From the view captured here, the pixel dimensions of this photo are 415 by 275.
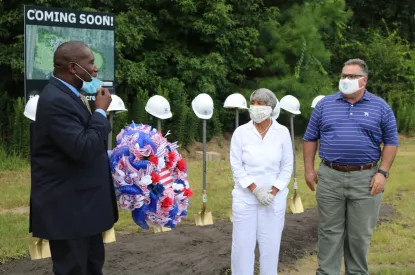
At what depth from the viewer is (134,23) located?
14469 mm

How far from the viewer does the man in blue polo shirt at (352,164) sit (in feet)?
15.3

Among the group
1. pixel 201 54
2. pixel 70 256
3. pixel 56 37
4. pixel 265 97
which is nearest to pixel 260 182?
pixel 265 97

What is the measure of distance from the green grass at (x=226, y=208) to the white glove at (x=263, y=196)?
194 centimetres

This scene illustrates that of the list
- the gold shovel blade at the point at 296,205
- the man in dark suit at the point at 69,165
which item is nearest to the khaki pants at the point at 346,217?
the man in dark suit at the point at 69,165

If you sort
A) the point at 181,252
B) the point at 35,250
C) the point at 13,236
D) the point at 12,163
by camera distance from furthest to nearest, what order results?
the point at 12,163
the point at 13,236
the point at 181,252
the point at 35,250

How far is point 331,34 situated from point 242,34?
20.9 feet

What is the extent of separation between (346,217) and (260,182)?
0.93 m

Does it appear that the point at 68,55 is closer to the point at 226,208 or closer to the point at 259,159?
the point at 259,159

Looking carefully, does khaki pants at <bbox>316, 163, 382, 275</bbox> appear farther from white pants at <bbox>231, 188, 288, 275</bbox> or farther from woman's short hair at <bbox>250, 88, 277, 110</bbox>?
woman's short hair at <bbox>250, 88, 277, 110</bbox>

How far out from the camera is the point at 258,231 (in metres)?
4.49

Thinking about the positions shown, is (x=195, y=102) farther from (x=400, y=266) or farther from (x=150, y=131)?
(x=400, y=266)

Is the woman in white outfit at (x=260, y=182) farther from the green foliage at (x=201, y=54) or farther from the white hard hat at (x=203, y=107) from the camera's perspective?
the green foliage at (x=201, y=54)

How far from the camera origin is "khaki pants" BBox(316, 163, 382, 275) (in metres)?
4.69

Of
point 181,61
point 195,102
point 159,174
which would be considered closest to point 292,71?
point 181,61
